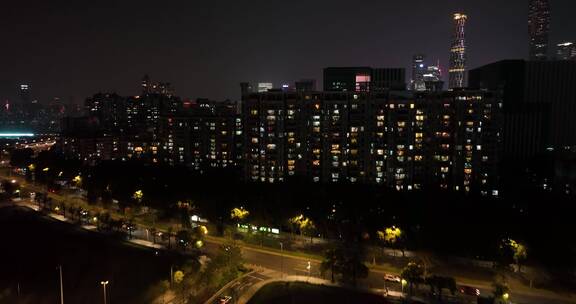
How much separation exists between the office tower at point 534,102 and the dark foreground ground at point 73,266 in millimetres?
86702

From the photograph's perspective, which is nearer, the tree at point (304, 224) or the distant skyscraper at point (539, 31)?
the tree at point (304, 224)

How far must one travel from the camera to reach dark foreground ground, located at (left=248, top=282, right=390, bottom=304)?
2853 cm

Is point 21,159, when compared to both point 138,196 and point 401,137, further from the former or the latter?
point 401,137

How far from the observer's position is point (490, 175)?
2446 inches

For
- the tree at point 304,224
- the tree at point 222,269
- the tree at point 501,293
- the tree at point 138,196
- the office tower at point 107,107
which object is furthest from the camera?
the office tower at point 107,107

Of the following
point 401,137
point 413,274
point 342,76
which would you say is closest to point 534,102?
point 342,76

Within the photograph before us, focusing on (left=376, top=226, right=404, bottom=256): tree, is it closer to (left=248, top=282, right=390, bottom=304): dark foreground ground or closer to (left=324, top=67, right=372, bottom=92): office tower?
(left=248, top=282, right=390, bottom=304): dark foreground ground

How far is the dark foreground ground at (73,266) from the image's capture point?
105 feet

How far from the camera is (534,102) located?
10719 cm

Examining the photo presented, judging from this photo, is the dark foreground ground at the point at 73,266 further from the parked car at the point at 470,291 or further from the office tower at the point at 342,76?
the office tower at the point at 342,76

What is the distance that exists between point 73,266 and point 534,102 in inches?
4208

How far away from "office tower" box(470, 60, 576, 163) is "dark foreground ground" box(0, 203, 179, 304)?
86702mm

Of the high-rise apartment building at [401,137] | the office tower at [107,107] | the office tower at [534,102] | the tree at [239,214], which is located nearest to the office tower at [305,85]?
the high-rise apartment building at [401,137]

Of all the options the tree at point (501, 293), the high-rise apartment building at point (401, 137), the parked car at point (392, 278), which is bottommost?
the parked car at point (392, 278)
